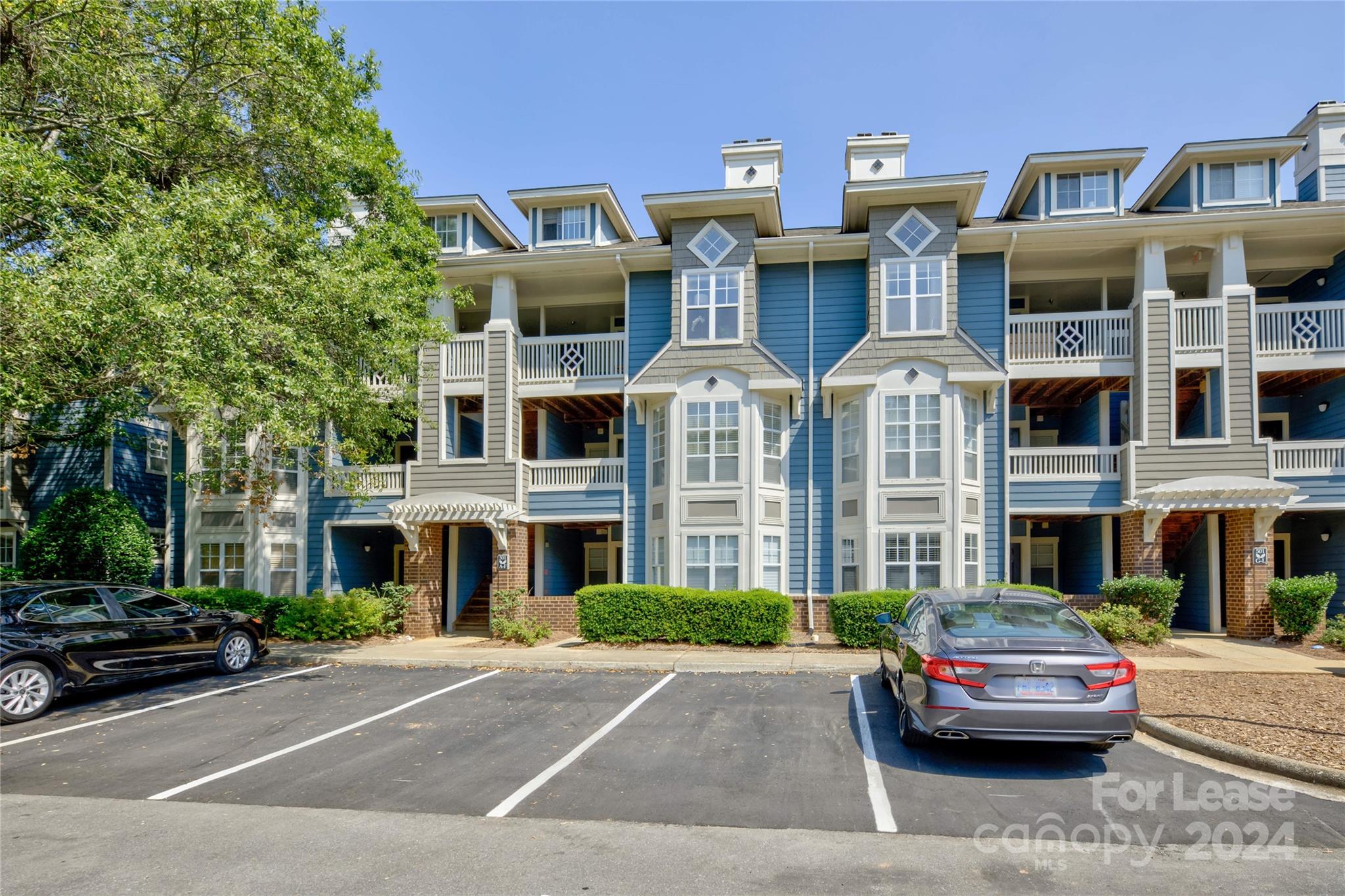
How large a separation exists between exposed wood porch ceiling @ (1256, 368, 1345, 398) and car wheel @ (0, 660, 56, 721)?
22413 mm

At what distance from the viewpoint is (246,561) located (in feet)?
64.3

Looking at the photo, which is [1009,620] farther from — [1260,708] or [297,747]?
[297,747]

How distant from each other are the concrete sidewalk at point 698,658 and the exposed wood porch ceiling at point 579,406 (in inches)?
257

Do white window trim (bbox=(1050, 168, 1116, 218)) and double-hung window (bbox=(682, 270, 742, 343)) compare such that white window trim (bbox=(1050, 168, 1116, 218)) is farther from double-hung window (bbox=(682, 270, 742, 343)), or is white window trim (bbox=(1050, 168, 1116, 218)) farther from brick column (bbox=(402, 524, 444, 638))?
brick column (bbox=(402, 524, 444, 638))

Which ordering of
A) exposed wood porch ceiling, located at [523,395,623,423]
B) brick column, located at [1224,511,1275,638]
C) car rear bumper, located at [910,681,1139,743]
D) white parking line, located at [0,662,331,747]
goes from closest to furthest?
car rear bumper, located at [910,681,1139,743], white parking line, located at [0,662,331,747], brick column, located at [1224,511,1275,638], exposed wood porch ceiling, located at [523,395,623,423]

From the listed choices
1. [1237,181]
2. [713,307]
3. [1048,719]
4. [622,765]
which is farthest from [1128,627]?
[622,765]

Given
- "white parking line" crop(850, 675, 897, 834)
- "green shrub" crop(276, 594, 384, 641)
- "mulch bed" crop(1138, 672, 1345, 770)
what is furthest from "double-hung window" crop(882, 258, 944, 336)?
"green shrub" crop(276, 594, 384, 641)

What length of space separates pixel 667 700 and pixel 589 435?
14136 mm

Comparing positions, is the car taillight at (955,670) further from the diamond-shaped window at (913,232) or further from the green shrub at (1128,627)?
the diamond-shaped window at (913,232)

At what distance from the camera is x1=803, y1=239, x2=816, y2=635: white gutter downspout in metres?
18.2

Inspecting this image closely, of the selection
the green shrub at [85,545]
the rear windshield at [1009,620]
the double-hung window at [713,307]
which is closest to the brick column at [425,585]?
the green shrub at [85,545]

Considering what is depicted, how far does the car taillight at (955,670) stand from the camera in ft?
22.3

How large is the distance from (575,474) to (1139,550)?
41.4 feet

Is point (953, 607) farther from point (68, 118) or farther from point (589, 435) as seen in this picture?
point (589, 435)
